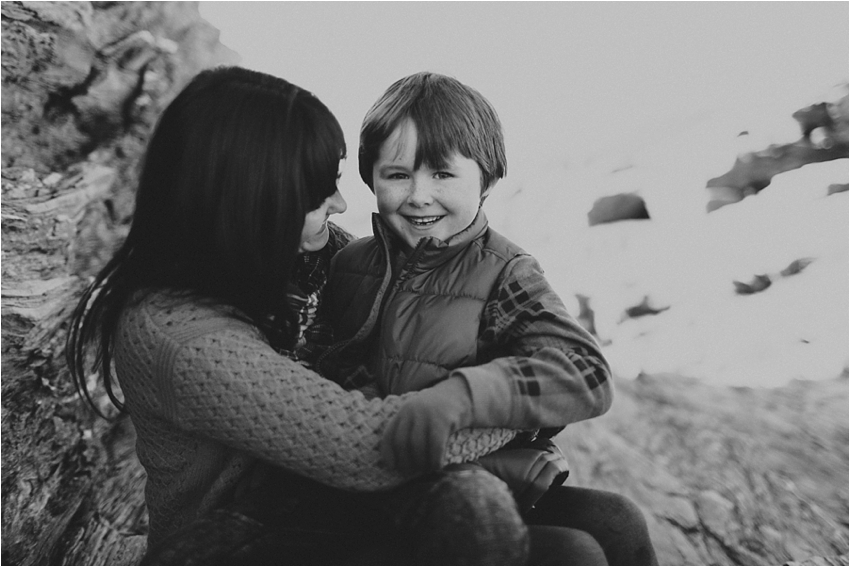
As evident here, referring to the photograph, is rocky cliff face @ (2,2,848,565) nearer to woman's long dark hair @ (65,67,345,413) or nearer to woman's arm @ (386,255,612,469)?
woman's long dark hair @ (65,67,345,413)

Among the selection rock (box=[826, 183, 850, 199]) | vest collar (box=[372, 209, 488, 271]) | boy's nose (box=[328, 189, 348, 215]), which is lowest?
vest collar (box=[372, 209, 488, 271])

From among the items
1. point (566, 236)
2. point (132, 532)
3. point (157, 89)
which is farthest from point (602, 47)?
point (132, 532)

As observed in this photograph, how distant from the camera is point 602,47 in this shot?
204 cm

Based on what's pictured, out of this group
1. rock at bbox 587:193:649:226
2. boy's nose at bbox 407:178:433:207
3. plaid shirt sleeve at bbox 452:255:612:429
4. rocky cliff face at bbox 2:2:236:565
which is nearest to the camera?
plaid shirt sleeve at bbox 452:255:612:429

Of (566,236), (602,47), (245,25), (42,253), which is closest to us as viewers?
(42,253)

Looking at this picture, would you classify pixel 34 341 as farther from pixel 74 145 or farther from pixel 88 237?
pixel 74 145

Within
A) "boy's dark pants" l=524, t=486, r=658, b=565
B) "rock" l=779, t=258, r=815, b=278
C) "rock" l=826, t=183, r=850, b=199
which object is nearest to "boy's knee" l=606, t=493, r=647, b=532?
"boy's dark pants" l=524, t=486, r=658, b=565

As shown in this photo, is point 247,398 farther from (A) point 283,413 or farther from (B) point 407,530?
(B) point 407,530

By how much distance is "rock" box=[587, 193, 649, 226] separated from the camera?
2.13 m

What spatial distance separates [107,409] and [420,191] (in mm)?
1033

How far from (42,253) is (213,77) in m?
0.69

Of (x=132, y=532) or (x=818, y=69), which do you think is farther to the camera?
(x=818, y=69)

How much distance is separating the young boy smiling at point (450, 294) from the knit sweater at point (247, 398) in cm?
16

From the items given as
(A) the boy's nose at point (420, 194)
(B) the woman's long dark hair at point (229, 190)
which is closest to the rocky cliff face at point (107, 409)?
(B) the woman's long dark hair at point (229, 190)
